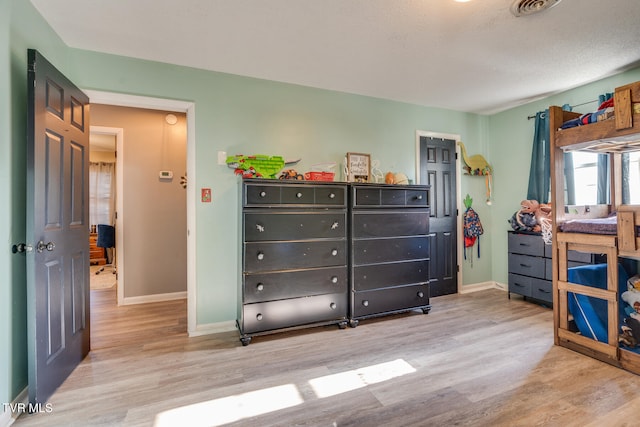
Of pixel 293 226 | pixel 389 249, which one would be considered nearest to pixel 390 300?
pixel 389 249

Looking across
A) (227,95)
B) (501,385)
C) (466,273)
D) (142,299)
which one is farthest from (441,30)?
(142,299)

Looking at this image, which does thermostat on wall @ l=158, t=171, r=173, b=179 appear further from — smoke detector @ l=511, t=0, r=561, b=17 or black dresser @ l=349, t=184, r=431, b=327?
smoke detector @ l=511, t=0, r=561, b=17

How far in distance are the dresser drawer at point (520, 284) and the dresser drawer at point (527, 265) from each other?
56mm

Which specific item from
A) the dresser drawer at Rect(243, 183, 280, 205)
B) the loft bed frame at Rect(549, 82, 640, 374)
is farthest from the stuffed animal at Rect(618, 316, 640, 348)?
the dresser drawer at Rect(243, 183, 280, 205)

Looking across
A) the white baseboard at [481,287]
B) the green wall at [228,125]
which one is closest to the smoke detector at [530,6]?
the green wall at [228,125]

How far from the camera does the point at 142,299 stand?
372cm

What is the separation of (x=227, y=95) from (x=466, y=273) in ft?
12.3

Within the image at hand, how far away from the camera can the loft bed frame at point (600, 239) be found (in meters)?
1.97

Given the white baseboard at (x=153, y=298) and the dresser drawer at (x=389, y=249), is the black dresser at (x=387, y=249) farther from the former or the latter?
the white baseboard at (x=153, y=298)

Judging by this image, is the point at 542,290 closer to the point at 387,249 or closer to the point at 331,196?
the point at 387,249

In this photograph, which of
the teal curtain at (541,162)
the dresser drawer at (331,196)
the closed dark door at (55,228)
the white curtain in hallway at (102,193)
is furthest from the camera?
the white curtain in hallway at (102,193)

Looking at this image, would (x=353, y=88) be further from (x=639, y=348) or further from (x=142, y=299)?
(x=142, y=299)

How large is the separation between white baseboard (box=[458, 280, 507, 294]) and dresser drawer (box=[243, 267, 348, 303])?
210cm

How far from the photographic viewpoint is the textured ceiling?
6.43ft
